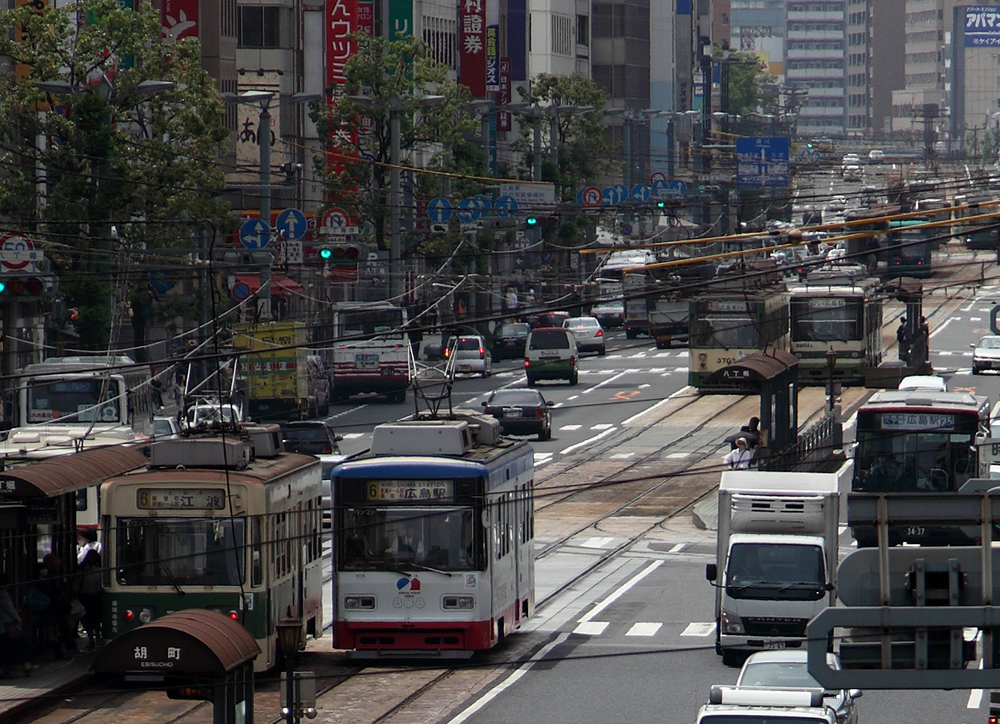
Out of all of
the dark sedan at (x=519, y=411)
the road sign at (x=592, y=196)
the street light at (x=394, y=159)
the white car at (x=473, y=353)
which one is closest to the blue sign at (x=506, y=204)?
the street light at (x=394, y=159)

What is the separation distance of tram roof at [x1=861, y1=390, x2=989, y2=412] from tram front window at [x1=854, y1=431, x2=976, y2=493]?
54 cm

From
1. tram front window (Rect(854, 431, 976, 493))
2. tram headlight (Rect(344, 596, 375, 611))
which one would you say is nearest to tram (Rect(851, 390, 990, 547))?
tram front window (Rect(854, 431, 976, 493))

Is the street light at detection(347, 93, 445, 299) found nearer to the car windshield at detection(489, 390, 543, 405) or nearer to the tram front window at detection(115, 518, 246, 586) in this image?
the car windshield at detection(489, 390, 543, 405)

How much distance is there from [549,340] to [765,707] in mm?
43508

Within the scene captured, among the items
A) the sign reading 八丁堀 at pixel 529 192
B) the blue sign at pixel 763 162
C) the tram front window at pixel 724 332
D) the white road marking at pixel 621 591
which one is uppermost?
the blue sign at pixel 763 162

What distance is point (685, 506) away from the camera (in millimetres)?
41969

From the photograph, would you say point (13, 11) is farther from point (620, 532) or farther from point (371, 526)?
point (371, 526)

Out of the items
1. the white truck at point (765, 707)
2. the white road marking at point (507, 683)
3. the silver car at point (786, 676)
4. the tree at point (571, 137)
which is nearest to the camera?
the white truck at point (765, 707)

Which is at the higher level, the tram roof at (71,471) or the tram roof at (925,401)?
the tram roof at (71,471)

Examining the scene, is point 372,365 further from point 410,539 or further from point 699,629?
point 410,539

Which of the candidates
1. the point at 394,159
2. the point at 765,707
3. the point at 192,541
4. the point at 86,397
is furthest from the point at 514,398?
the point at 765,707

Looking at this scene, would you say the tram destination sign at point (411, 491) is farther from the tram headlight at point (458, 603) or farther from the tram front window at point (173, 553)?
the tram front window at point (173, 553)

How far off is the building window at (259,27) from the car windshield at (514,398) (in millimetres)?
33119

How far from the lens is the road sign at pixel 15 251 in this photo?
3712 cm
